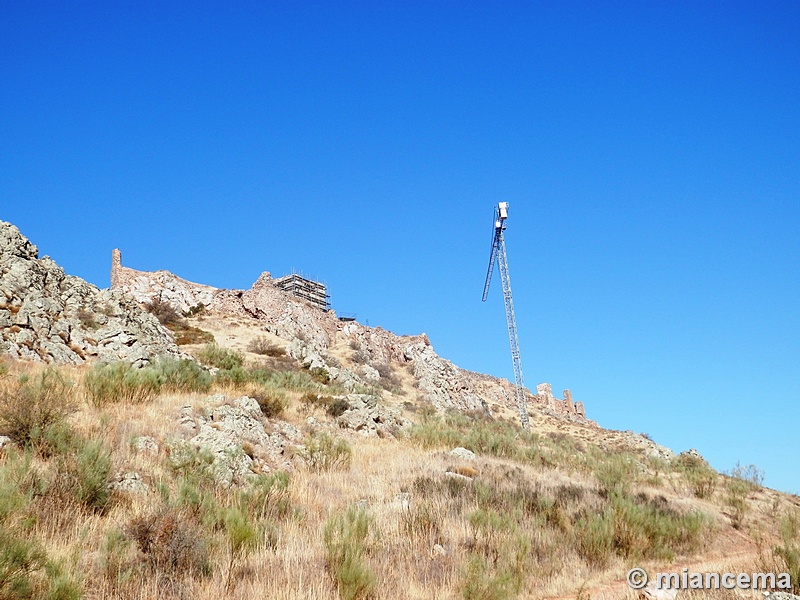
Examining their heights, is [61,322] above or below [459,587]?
above

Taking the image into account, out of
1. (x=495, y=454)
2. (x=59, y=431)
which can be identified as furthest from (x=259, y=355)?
(x=59, y=431)

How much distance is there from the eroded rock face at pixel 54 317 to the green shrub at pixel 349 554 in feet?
34.3

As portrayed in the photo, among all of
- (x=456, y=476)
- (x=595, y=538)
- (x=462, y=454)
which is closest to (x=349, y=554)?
(x=595, y=538)

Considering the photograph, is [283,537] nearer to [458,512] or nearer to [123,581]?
[123,581]

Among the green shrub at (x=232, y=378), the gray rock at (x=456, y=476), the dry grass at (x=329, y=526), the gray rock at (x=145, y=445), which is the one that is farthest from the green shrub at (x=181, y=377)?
the gray rock at (x=456, y=476)

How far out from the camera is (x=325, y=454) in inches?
416

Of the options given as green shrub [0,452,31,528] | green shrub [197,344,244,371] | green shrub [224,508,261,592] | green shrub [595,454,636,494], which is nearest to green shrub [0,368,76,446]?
green shrub [0,452,31,528]

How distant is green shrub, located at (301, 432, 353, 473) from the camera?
1018 cm

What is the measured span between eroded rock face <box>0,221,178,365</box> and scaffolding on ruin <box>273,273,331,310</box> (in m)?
39.9

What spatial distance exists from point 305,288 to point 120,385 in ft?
165

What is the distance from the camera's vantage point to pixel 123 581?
183 inches

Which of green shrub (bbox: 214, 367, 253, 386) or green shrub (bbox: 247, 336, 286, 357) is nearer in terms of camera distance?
green shrub (bbox: 214, 367, 253, 386)

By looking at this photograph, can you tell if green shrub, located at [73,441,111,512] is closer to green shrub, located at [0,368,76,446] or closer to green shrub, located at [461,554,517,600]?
green shrub, located at [0,368,76,446]

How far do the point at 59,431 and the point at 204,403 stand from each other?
390 cm
